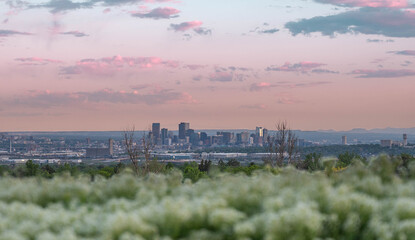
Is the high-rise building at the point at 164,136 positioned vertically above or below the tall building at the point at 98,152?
above

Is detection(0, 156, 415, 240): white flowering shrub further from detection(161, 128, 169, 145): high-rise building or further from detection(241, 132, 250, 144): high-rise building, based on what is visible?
detection(161, 128, 169, 145): high-rise building

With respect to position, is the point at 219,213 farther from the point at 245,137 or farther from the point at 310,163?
the point at 245,137

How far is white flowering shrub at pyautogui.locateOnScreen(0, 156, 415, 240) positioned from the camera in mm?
3957

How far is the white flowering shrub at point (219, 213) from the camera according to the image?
396 cm

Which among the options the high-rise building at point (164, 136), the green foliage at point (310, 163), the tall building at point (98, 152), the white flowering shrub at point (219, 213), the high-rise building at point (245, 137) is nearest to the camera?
the white flowering shrub at point (219, 213)

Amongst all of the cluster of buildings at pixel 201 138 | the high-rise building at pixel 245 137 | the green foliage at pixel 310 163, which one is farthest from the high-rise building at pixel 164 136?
the green foliage at pixel 310 163

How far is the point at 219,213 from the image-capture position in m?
4.10

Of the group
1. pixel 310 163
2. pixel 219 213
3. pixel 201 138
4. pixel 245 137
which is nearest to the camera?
pixel 219 213

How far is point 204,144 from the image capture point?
18888 centimetres

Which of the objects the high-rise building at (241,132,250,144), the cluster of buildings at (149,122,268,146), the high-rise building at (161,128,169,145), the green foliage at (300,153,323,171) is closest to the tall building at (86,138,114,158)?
the cluster of buildings at (149,122,268,146)

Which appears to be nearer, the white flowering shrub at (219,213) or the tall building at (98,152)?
the white flowering shrub at (219,213)

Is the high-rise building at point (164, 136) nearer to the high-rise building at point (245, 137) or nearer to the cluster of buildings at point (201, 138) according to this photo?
the cluster of buildings at point (201, 138)

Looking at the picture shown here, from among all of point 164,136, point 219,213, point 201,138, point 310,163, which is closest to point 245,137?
point 201,138

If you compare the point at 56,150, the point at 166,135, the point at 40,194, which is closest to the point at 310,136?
the point at 166,135
